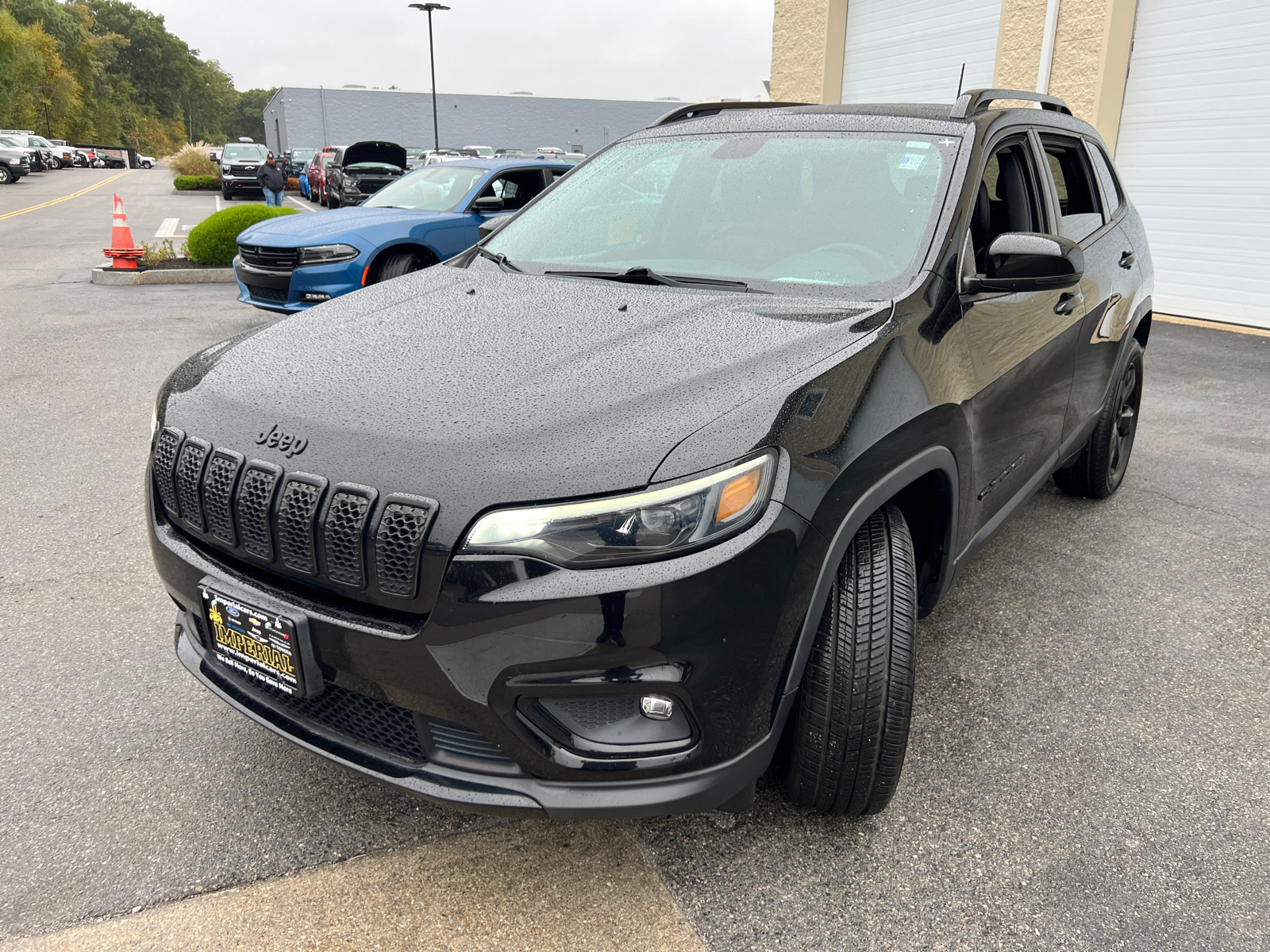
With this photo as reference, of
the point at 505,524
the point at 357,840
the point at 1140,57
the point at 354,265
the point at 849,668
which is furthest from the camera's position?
the point at 1140,57

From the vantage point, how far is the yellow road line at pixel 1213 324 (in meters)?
9.48

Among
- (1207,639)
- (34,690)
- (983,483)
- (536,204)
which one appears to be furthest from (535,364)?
(1207,639)

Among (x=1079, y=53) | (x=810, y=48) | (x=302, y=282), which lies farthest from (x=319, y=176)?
(x=1079, y=53)

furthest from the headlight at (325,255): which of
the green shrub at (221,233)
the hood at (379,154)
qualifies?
the hood at (379,154)

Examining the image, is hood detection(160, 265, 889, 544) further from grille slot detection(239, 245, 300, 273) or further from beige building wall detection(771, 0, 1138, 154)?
beige building wall detection(771, 0, 1138, 154)

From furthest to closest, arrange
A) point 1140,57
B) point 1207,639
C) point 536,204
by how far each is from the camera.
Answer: point 1140,57, point 536,204, point 1207,639

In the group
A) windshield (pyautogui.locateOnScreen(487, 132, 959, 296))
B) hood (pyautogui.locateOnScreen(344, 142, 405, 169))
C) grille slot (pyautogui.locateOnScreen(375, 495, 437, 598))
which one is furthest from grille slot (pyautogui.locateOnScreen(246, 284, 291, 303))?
hood (pyautogui.locateOnScreen(344, 142, 405, 169))

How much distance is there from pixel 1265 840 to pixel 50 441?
18.9ft

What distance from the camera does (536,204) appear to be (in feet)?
11.4

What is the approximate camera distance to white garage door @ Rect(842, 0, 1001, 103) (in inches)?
458

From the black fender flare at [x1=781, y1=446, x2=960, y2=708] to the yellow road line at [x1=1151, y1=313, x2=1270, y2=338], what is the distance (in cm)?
897

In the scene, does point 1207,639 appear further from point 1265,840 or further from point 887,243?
point 887,243

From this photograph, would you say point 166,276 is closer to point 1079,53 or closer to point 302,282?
point 302,282

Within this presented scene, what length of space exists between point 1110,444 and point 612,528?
3.46m
